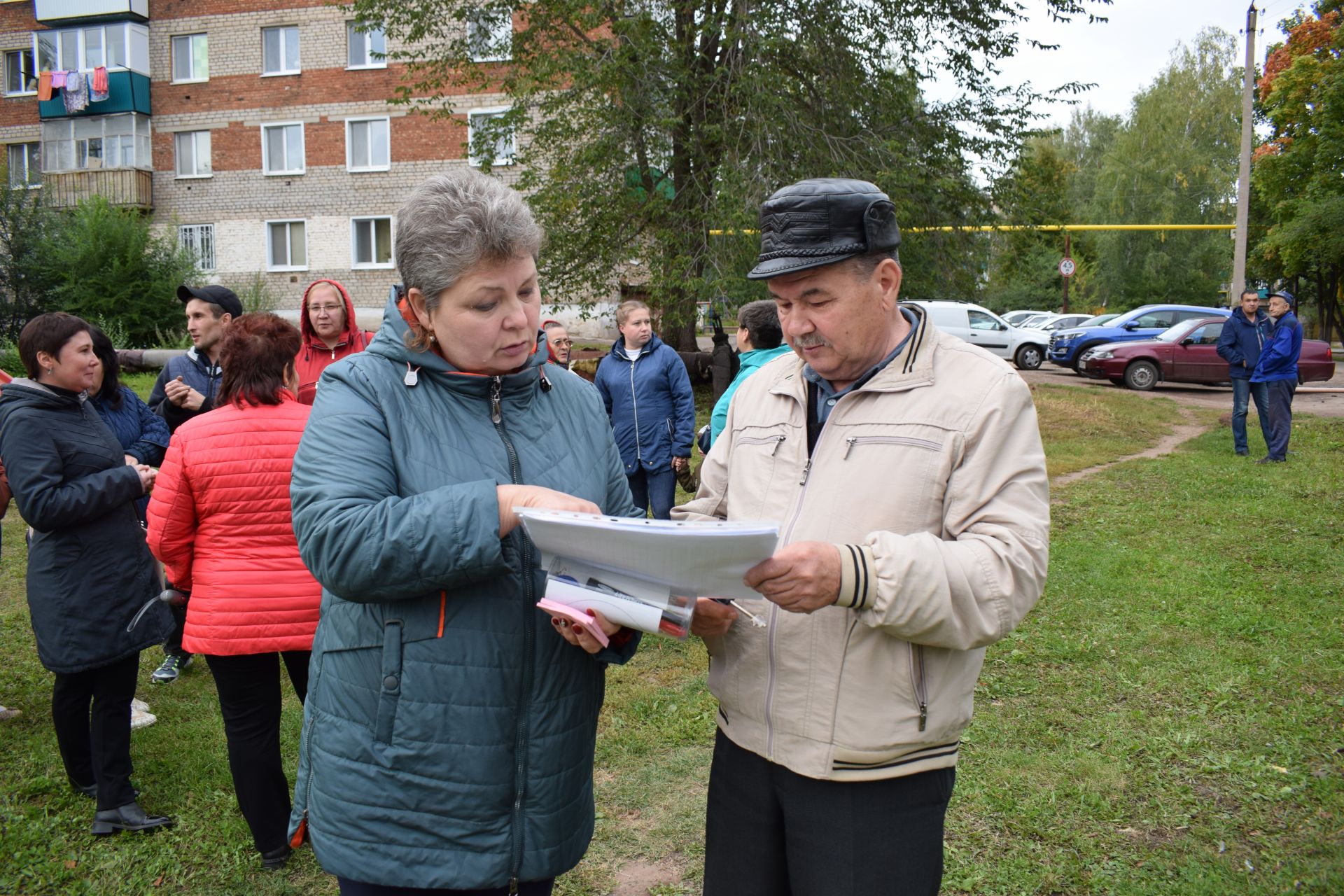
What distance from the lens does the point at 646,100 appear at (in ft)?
46.1

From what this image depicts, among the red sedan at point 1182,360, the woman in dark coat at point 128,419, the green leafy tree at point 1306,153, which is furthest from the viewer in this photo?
the green leafy tree at point 1306,153

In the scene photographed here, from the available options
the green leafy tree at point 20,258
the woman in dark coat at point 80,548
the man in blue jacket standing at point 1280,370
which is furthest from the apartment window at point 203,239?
the woman in dark coat at point 80,548

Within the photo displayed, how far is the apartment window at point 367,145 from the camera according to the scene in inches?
1172

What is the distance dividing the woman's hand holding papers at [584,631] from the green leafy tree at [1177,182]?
43.0 meters

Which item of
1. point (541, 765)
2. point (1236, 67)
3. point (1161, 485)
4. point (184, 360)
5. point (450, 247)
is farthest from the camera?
point (1236, 67)

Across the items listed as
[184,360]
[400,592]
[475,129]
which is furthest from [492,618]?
[475,129]

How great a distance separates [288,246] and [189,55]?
6996mm

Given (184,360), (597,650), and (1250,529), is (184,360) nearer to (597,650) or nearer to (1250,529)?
(597,650)

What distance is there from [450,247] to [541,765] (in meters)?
1.04

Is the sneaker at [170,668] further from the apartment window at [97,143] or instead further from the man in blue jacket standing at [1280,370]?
the apartment window at [97,143]

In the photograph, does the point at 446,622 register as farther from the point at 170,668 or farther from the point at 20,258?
the point at 20,258

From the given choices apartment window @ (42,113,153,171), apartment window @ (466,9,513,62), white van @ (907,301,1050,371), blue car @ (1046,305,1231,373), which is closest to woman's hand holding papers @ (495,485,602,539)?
apartment window @ (466,9,513,62)

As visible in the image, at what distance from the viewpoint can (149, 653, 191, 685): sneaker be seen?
531 centimetres

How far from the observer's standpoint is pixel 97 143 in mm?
31562
